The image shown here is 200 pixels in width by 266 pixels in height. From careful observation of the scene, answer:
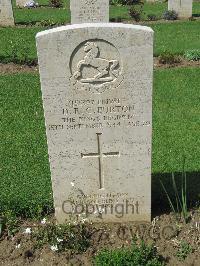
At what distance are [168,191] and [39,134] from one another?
9.58ft

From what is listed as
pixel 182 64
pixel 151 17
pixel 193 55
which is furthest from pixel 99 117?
pixel 151 17

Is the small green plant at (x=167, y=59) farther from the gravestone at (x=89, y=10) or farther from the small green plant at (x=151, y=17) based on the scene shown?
the small green plant at (x=151, y=17)

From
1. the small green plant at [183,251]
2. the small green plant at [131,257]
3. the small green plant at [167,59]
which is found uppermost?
the small green plant at [167,59]

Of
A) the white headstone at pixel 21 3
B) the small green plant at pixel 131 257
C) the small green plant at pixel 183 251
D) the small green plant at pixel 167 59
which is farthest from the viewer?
the white headstone at pixel 21 3

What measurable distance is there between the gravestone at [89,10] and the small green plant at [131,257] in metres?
9.51

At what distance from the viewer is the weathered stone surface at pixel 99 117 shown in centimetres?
460

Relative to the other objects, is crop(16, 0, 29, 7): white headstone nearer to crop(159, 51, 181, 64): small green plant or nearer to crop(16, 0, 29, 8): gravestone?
crop(16, 0, 29, 8): gravestone

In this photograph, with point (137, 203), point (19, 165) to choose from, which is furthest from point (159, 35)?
point (137, 203)

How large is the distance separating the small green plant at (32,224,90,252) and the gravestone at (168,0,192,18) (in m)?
13.9

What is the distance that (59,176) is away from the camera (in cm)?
535

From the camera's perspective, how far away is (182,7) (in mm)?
17609

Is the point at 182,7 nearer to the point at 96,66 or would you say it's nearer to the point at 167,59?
the point at 167,59


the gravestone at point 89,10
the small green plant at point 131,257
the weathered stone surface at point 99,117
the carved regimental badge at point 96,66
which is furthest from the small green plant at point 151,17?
the small green plant at point 131,257

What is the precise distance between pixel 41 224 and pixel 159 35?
10632mm
